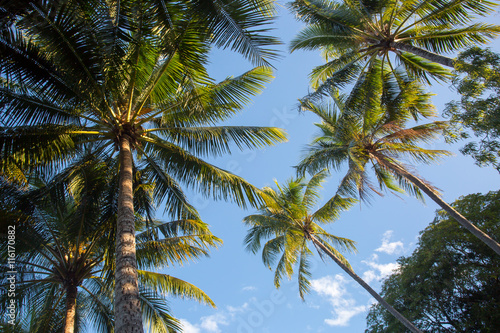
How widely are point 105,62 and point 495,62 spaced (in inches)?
307

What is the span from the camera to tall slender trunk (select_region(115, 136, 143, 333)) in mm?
4129

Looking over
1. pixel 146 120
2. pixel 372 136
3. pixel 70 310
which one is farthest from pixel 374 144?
pixel 70 310

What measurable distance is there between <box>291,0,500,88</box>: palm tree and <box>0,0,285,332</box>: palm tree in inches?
181

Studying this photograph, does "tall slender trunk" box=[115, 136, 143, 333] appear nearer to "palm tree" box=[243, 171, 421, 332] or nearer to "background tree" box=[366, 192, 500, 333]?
"palm tree" box=[243, 171, 421, 332]

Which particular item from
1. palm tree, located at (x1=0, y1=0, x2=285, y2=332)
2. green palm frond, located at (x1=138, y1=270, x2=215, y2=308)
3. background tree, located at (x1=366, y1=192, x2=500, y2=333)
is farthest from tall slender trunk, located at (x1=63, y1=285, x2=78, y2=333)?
background tree, located at (x1=366, y1=192, x2=500, y2=333)

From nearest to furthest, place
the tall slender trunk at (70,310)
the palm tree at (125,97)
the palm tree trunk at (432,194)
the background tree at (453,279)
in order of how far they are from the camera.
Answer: the palm tree at (125,97), the tall slender trunk at (70,310), the palm tree trunk at (432,194), the background tree at (453,279)

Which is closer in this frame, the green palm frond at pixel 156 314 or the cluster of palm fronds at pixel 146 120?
the cluster of palm fronds at pixel 146 120

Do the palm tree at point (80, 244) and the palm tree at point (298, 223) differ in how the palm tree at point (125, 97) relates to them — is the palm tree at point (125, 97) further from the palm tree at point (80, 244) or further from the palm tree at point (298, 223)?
the palm tree at point (298, 223)

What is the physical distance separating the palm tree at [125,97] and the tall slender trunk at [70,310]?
3024 mm

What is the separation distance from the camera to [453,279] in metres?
14.7

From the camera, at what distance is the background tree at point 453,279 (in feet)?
45.5

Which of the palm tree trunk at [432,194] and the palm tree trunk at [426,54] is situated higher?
the palm tree trunk at [426,54]

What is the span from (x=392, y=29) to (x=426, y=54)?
224 centimetres

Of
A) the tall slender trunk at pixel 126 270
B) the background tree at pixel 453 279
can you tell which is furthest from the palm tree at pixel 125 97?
the background tree at pixel 453 279
